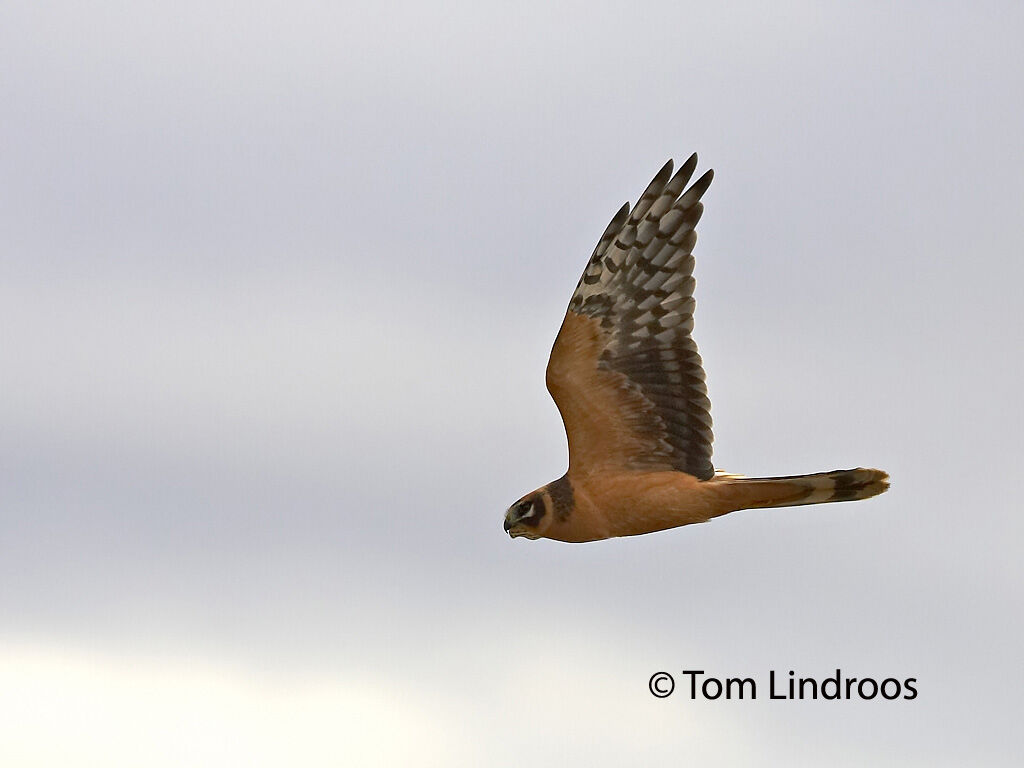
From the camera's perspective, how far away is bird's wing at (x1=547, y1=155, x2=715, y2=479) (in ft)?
60.1

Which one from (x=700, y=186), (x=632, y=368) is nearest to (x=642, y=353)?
(x=632, y=368)

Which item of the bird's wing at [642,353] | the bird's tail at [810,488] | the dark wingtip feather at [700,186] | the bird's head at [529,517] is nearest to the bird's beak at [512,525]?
the bird's head at [529,517]

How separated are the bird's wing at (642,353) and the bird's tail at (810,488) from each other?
778mm

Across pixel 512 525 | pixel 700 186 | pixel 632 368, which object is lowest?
pixel 512 525

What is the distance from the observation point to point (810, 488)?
17.5 m

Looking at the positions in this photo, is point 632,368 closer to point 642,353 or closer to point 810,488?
point 642,353

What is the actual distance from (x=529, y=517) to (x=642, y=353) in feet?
7.48

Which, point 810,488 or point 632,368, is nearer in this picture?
point 810,488

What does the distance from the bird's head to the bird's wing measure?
710 millimetres

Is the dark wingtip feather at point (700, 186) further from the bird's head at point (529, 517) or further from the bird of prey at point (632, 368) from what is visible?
the bird's head at point (529, 517)

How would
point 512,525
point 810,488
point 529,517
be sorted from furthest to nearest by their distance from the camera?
point 512,525, point 529,517, point 810,488

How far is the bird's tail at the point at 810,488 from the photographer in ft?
57.1

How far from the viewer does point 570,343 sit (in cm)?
1834

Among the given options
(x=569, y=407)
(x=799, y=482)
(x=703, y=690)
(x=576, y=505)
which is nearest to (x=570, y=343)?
(x=569, y=407)
